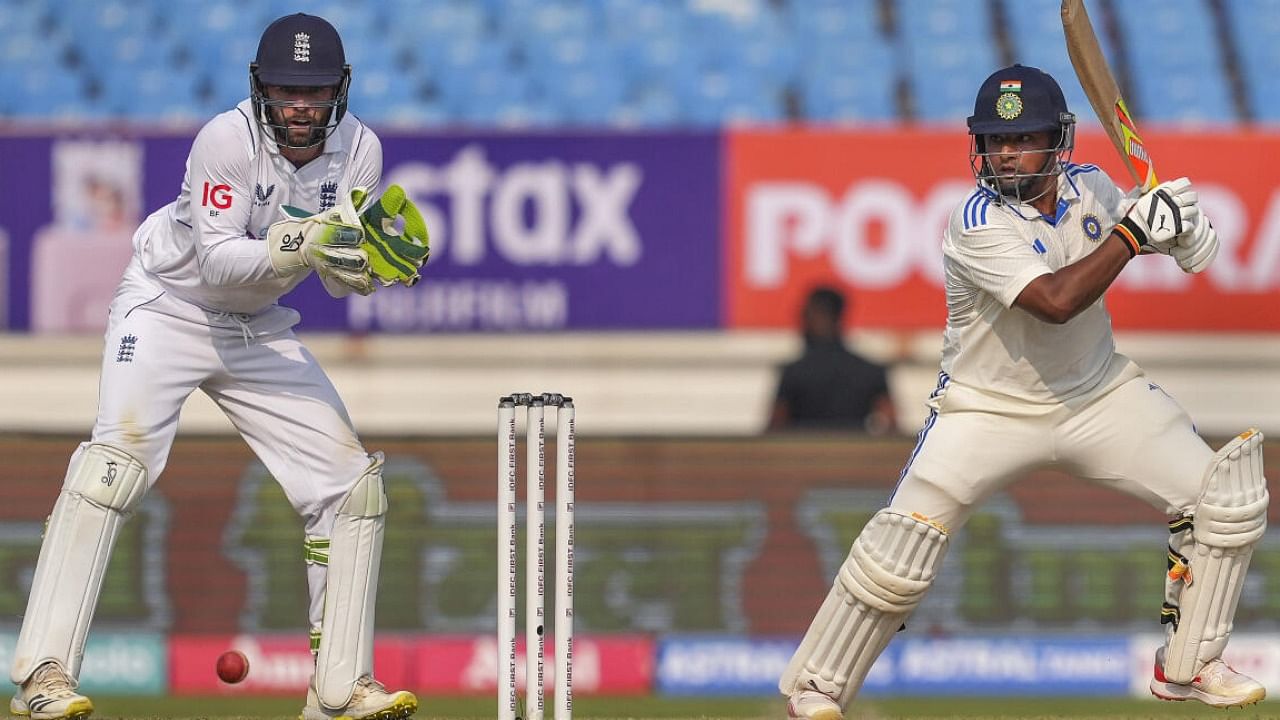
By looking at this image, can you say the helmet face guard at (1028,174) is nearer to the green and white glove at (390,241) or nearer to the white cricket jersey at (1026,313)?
the white cricket jersey at (1026,313)

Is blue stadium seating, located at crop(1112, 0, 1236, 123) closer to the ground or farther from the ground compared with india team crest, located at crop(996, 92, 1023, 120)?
farther from the ground

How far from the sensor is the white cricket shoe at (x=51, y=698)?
527 cm

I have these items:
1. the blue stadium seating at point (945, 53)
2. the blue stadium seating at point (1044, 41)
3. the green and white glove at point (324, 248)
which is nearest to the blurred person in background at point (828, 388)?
the blue stadium seating at point (945, 53)

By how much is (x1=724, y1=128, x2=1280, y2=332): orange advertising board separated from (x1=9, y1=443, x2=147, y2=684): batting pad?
17.1 ft

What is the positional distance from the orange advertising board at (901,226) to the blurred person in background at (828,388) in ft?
4.34

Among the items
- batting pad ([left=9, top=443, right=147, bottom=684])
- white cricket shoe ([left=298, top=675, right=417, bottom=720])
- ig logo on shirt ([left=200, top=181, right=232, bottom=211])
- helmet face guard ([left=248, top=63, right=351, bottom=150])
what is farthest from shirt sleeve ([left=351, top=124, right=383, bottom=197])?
white cricket shoe ([left=298, top=675, right=417, bottom=720])

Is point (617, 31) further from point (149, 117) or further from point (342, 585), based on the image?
point (342, 585)

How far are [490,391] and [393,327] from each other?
580 millimetres

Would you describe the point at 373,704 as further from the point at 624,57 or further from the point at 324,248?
the point at 624,57

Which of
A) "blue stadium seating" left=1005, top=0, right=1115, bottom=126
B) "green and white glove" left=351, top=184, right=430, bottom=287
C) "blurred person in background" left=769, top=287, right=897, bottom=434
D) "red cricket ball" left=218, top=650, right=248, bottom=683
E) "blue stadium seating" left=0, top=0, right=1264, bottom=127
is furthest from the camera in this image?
"blue stadium seating" left=1005, top=0, right=1115, bottom=126

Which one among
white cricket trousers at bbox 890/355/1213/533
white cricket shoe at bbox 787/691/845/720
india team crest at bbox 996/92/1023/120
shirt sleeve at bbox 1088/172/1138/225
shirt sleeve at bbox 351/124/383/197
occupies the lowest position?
white cricket shoe at bbox 787/691/845/720

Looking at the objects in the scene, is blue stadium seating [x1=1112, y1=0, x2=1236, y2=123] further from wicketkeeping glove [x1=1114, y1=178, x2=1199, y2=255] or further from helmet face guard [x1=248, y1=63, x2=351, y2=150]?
helmet face guard [x1=248, y1=63, x2=351, y2=150]

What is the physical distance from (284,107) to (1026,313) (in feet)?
6.61

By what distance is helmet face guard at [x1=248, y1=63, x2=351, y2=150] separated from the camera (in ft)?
17.8
